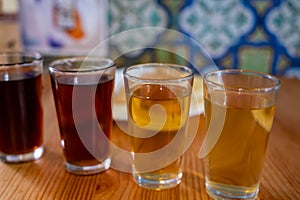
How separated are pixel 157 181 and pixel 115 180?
0.08 m

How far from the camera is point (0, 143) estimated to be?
76 centimetres

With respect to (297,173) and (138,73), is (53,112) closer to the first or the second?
(138,73)

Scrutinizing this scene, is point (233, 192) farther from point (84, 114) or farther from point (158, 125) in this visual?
point (84, 114)

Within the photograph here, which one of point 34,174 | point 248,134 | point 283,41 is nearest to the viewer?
point 248,134

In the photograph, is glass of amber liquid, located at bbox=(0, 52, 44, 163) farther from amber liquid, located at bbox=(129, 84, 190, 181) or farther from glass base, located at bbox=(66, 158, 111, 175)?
amber liquid, located at bbox=(129, 84, 190, 181)

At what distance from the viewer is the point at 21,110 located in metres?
0.74

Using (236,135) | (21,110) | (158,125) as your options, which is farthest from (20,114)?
(236,135)

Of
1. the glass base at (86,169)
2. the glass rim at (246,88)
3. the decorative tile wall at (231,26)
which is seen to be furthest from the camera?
the decorative tile wall at (231,26)

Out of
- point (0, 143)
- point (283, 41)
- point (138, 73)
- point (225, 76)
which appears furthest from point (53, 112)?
point (283, 41)

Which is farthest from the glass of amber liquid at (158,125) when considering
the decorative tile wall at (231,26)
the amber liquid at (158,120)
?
the decorative tile wall at (231,26)

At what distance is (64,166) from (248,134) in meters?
0.35

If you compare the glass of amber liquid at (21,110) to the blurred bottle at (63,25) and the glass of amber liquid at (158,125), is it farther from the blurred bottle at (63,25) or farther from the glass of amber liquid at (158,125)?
the blurred bottle at (63,25)

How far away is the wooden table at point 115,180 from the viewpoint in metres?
0.64

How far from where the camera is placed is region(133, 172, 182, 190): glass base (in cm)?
66
